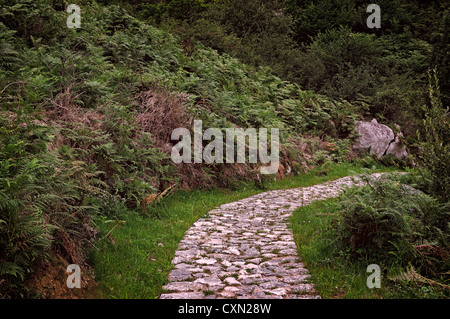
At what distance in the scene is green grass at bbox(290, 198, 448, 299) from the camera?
3930 mm

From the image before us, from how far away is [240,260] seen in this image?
5102 millimetres

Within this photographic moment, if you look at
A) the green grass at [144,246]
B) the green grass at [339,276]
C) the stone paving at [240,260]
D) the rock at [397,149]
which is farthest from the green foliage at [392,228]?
the rock at [397,149]

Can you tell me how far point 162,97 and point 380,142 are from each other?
1207 cm

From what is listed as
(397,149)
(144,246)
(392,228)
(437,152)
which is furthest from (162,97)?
(397,149)

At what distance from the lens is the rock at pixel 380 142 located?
57.4 ft

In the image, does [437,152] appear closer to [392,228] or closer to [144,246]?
[392,228]

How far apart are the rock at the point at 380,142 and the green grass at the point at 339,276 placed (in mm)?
12467

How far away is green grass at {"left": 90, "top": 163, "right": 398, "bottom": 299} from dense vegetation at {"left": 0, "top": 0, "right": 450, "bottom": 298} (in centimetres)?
35

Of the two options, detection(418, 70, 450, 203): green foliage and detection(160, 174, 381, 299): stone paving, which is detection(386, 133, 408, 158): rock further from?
detection(418, 70, 450, 203): green foliage

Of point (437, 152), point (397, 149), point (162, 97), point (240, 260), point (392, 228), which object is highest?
point (162, 97)

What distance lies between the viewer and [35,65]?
8141 mm

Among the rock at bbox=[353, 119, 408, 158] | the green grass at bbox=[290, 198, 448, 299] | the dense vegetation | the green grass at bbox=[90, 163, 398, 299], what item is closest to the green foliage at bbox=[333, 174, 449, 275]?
the green grass at bbox=[290, 198, 448, 299]
